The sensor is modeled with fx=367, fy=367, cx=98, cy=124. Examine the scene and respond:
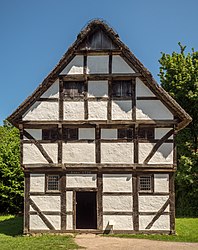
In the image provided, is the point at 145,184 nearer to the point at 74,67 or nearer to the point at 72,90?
the point at 72,90

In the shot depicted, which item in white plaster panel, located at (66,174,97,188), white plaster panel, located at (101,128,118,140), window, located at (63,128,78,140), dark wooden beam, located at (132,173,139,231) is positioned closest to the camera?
dark wooden beam, located at (132,173,139,231)

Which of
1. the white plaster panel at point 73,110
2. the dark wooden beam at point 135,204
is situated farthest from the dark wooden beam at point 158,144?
the white plaster panel at point 73,110

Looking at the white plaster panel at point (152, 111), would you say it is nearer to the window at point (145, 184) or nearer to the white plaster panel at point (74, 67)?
the window at point (145, 184)

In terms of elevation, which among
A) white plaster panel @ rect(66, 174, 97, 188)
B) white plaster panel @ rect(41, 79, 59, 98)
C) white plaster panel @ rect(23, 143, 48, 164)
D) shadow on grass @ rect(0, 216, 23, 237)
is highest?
white plaster panel @ rect(41, 79, 59, 98)

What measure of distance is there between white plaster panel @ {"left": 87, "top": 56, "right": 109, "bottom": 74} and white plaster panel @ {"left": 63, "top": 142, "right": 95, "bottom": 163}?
4.04 m

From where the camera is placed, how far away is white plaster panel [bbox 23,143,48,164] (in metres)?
20.0

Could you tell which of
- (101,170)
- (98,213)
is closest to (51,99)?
(101,170)

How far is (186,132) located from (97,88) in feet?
46.8

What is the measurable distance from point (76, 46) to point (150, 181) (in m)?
8.35

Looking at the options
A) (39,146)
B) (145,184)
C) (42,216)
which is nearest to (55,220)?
(42,216)

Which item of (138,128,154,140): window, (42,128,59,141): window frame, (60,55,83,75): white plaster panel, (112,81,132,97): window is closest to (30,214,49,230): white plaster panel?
(42,128,59,141): window frame

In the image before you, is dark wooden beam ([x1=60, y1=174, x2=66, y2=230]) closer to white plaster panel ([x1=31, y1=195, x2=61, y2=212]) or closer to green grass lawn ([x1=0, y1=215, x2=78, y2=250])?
white plaster panel ([x1=31, y1=195, x2=61, y2=212])

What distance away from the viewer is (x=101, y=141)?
1988 cm

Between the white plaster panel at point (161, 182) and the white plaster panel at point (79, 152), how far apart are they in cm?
355
